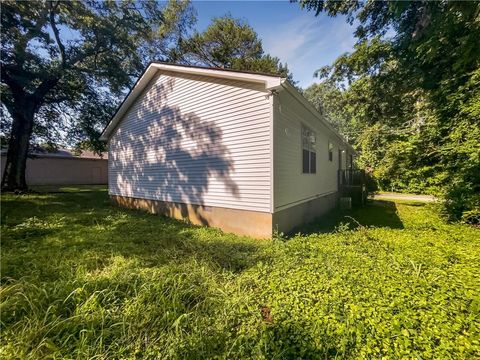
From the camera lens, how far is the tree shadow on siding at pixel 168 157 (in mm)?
7165

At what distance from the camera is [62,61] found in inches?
538

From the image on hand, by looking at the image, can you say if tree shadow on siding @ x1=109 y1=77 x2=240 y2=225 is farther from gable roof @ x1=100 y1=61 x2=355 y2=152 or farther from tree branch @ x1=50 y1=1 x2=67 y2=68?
tree branch @ x1=50 y1=1 x2=67 y2=68

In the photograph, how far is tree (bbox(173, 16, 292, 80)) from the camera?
1877 centimetres

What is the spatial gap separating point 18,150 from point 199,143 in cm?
1439

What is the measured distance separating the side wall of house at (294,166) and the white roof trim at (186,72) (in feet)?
1.63

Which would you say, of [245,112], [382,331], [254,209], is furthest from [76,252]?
[382,331]

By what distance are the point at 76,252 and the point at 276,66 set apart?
2085 cm

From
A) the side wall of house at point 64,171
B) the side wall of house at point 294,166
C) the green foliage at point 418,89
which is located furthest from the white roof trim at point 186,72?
the side wall of house at point 64,171

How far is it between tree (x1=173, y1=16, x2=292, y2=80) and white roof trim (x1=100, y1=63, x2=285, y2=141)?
11285 mm

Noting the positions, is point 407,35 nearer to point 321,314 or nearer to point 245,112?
point 245,112

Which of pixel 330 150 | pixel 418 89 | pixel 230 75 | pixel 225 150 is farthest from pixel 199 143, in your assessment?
pixel 418 89

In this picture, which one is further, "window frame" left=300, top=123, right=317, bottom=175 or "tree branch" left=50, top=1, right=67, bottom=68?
"tree branch" left=50, top=1, right=67, bottom=68

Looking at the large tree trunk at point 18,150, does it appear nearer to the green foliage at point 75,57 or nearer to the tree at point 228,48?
the green foliage at point 75,57

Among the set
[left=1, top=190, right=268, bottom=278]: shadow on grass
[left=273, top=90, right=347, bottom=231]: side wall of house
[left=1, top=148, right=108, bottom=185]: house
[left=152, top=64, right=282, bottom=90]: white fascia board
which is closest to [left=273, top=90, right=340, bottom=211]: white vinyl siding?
[left=273, top=90, right=347, bottom=231]: side wall of house
